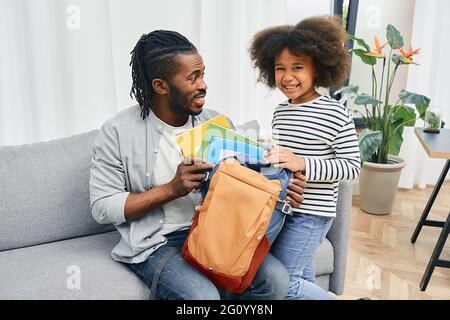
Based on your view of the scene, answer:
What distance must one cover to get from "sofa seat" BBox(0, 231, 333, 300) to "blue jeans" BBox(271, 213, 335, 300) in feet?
1.46

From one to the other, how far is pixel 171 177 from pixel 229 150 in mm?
268

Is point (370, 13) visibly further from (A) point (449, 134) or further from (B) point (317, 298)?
(B) point (317, 298)

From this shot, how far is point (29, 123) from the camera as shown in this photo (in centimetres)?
204

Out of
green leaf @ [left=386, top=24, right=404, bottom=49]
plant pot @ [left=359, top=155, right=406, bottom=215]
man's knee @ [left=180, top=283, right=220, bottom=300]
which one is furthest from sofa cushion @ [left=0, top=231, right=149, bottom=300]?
green leaf @ [left=386, top=24, right=404, bottom=49]

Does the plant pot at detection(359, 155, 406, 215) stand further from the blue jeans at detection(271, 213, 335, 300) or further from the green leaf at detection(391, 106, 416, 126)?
the blue jeans at detection(271, 213, 335, 300)

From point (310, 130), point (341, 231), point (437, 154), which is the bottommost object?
point (341, 231)

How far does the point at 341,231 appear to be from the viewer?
1711mm

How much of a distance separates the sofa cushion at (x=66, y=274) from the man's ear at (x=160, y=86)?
0.57 meters

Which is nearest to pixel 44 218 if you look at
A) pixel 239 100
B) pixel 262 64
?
pixel 262 64

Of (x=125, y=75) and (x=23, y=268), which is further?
(x=125, y=75)

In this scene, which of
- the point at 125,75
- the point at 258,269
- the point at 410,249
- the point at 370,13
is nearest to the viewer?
the point at 258,269

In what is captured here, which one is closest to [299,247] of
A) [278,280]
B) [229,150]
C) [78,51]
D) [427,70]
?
[278,280]

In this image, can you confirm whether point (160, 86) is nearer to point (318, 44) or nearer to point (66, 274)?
point (318, 44)

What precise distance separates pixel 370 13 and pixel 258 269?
2549mm
